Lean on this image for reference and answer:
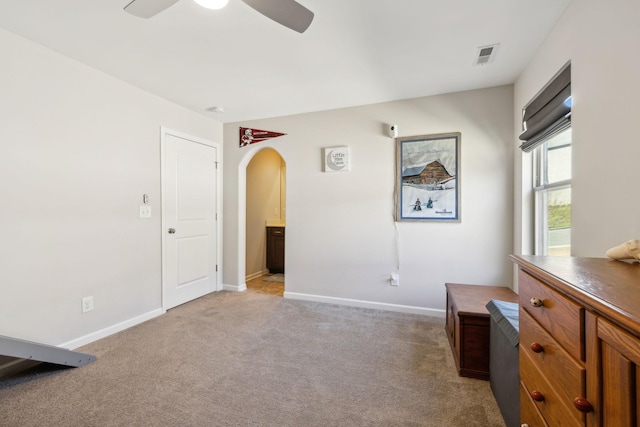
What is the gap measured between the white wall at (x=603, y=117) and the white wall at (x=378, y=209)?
1114 mm

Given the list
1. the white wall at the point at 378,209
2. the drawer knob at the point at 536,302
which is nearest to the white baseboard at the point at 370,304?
the white wall at the point at 378,209

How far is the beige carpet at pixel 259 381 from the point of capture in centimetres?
159

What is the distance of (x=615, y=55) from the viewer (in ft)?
4.21

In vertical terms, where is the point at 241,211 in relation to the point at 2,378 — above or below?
above

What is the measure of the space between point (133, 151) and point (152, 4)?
5.83ft

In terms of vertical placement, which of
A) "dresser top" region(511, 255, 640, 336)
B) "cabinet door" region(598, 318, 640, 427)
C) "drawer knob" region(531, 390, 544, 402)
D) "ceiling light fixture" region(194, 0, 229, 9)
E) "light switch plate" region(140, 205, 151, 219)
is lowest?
"drawer knob" region(531, 390, 544, 402)

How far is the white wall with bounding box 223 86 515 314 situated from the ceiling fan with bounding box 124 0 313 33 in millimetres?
1915

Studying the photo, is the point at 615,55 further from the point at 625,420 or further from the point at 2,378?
the point at 2,378

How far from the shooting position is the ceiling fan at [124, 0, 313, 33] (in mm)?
1424

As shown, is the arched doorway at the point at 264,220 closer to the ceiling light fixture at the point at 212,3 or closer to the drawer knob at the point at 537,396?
the ceiling light fixture at the point at 212,3

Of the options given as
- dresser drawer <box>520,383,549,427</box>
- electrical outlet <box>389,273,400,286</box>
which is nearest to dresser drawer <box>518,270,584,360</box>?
dresser drawer <box>520,383,549,427</box>

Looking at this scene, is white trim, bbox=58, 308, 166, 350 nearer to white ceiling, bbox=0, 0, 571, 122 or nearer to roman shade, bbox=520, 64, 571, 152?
white ceiling, bbox=0, 0, 571, 122

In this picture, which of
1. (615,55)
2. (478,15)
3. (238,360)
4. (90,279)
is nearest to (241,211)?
(90,279)

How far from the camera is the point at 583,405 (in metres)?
0.61
